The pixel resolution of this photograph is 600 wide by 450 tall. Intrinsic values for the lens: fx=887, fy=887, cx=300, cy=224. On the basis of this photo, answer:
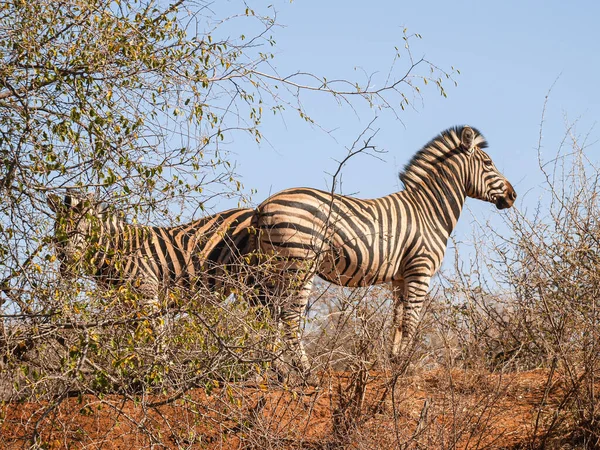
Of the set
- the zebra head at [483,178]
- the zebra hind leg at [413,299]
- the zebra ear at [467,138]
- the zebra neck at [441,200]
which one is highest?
the zebra ear at [467,138]

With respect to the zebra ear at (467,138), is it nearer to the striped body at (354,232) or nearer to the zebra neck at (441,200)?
the zebra neck at (441,200)

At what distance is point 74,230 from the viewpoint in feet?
18.0

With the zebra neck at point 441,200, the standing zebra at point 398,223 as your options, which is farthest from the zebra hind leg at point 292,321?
the zebra neck at point 441,200

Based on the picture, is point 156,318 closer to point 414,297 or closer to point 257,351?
point 257,351

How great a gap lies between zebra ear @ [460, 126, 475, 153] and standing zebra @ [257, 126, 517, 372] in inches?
0.5

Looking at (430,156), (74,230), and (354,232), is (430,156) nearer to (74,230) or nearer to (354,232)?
(354,232)

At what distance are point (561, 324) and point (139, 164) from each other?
11.1 ft

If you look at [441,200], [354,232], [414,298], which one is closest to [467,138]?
[441,200]

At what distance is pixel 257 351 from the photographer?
18.9ft

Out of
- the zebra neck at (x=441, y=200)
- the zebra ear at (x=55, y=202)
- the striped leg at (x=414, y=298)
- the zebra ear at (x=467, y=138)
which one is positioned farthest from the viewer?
the zebra ear at (x=467, y=138)

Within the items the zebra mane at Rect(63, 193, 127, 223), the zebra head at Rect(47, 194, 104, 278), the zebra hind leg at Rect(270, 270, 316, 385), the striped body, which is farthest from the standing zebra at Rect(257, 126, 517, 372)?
the zebra head at Rect(47, 194, 104, 278)

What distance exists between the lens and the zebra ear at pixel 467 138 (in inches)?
400

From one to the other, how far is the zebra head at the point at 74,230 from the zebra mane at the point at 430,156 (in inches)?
202

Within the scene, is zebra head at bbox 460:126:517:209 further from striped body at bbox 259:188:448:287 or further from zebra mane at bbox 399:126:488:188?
striped body at bbox 259:188:448:287
